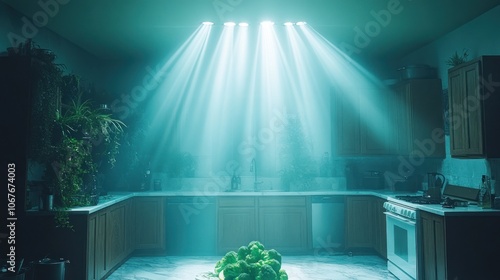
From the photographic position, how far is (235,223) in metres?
5.46

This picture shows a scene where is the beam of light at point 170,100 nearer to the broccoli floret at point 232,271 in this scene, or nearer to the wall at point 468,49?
the wall at point 468,49

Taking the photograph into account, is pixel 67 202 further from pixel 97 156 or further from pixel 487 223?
pixel 487 223

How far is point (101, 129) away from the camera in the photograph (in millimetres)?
4262

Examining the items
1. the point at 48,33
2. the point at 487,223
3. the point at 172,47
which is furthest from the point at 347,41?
the point at 48,33

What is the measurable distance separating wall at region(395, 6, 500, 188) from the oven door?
35.6 inches

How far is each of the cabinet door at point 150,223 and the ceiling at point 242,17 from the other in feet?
7.35

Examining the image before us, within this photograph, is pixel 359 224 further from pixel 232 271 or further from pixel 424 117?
pixel 232 271

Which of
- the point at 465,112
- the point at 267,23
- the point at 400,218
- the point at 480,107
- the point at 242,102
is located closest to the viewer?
the point at 480,107

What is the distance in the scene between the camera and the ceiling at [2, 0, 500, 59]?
3963 mm

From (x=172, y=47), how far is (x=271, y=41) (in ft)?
4.85

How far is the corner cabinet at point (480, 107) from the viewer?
3742 millimetres

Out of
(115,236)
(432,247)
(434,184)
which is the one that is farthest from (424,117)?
(115,236)

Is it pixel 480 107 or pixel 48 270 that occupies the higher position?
A: pixel 480 107

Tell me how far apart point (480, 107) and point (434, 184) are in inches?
50.6
